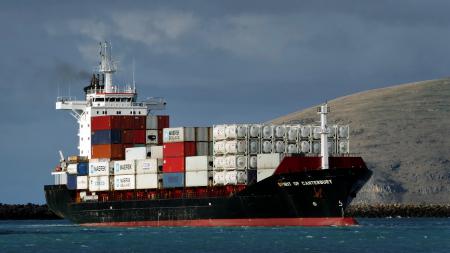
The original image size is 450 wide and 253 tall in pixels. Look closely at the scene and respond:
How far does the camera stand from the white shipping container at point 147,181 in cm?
11550

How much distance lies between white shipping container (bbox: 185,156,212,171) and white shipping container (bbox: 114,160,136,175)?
6.46 metres

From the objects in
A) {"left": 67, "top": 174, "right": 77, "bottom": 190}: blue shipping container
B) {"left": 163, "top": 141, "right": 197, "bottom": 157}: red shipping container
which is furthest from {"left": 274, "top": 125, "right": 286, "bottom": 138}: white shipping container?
{"left": 67, "top": 174, "right": 77, "bottom": 190}: blue shipping container

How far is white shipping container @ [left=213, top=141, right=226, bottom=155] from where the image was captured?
11050 cm

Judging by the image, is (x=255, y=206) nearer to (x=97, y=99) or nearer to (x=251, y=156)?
(x=251, y=156)

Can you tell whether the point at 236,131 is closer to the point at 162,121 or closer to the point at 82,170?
the point at 162,121

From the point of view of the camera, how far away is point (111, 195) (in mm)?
120938

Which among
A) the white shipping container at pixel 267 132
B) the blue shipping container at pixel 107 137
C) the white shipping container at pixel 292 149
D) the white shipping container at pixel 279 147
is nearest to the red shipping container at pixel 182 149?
the white shipping container at pixel 267 132

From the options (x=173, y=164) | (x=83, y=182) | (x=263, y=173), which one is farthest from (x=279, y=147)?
(x=83, y=182)

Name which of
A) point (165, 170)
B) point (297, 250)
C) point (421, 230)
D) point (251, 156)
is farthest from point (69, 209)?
point (297, 250)

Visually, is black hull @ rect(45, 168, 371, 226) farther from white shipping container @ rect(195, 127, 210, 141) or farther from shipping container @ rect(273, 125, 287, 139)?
white shipping container @ rect(195, 127, 210, 141)

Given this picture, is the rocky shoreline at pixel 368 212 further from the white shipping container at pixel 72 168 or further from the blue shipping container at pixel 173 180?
the blue shipping container at pixel 173 180

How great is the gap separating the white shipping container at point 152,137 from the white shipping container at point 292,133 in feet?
53.1

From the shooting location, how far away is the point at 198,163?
367ft

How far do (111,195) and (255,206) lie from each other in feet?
57.9
